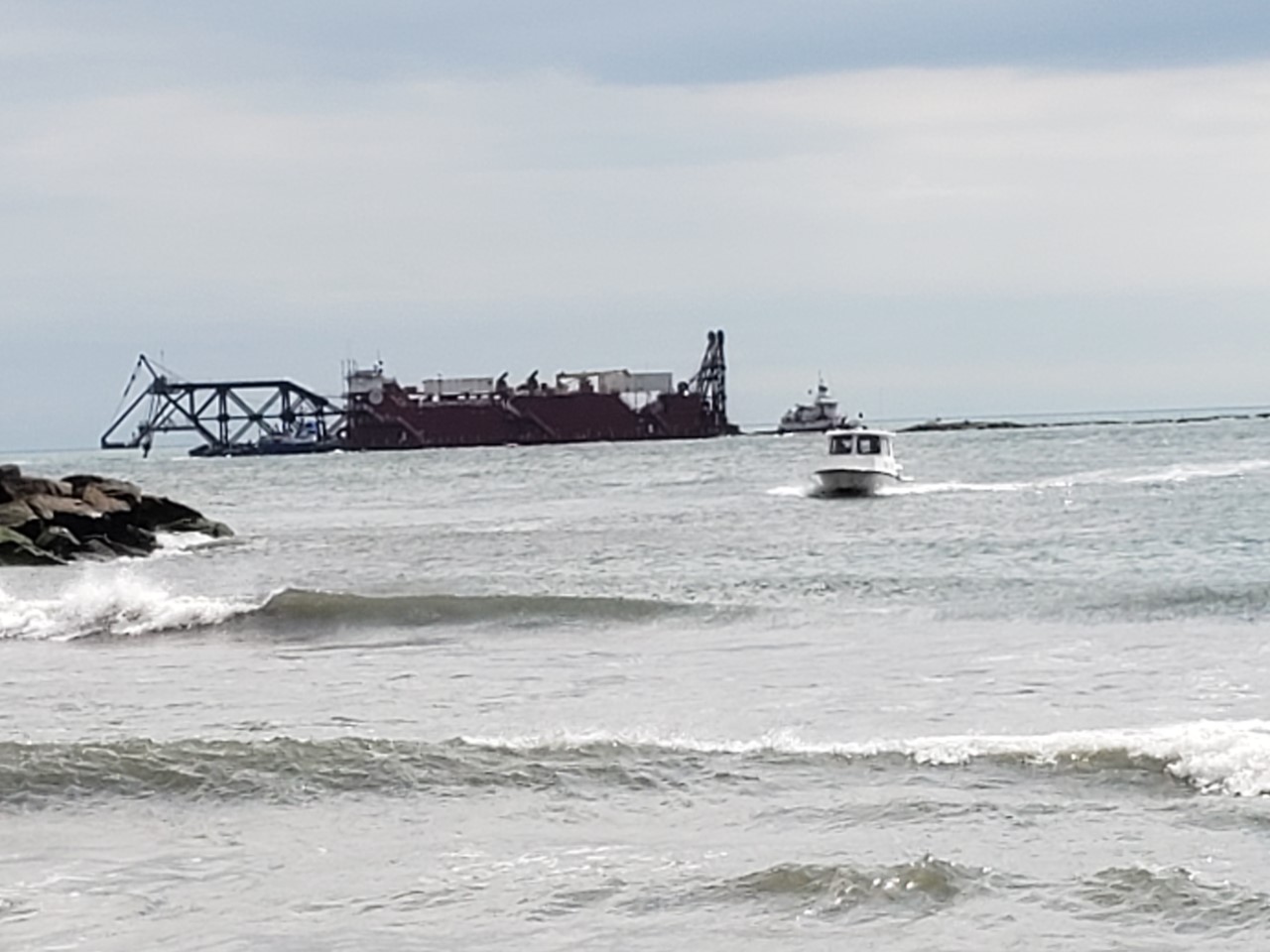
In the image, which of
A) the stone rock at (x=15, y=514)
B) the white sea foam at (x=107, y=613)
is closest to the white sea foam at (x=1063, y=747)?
the white sea foam at (x=107, y=613)

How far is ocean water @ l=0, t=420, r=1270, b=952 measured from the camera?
9.64 meters

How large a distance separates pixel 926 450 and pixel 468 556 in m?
67.4

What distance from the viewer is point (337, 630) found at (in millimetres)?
24500

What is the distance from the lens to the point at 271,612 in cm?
2620

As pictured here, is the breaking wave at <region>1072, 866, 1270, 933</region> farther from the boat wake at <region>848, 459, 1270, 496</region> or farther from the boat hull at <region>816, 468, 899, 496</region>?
the boat wake at <region>848, 459, 1270, 496</region>

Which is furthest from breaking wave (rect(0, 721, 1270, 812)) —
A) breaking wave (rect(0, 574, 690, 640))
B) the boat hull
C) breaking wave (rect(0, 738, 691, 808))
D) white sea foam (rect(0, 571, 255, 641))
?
the boat hull

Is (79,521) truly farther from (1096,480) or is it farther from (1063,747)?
(1063,747)

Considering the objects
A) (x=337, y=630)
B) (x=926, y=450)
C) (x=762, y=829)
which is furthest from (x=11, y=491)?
(x=926, y=450)

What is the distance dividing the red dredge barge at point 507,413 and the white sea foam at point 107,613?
100112 millimetres

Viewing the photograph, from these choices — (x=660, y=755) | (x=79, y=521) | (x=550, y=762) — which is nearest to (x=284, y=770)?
(x=550, y=762)

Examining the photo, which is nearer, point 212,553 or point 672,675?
point 672,675

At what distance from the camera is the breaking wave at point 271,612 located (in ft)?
80.9

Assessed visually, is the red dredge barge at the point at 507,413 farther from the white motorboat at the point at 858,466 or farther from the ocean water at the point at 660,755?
the ocean water at the point at 660,755

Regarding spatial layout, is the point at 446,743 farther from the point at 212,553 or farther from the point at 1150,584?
the point at 212,553
